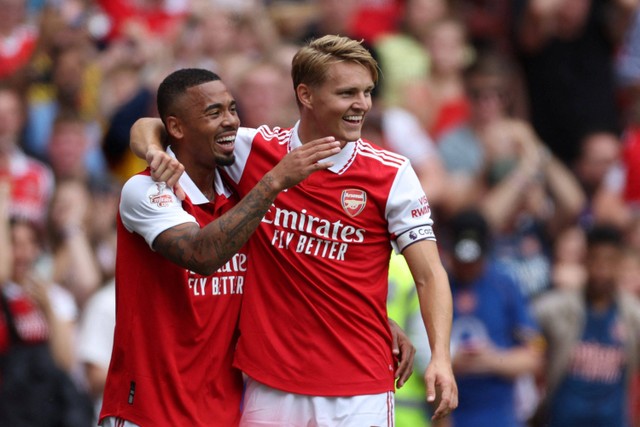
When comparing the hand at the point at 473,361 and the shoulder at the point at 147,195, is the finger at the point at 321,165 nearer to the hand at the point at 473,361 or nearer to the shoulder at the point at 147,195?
the shoulder at the point at 147,195

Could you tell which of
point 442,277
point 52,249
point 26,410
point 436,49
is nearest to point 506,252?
point 436,49

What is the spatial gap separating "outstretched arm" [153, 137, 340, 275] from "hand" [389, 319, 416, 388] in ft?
3.55

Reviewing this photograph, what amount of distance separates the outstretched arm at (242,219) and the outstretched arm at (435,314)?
689mm

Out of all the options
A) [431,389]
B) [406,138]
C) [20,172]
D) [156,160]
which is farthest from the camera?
[406,138]

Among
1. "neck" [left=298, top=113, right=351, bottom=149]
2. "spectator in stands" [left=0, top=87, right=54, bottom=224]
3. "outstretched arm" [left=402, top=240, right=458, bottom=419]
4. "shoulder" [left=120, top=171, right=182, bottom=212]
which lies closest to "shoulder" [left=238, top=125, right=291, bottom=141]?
"neck" [left=298, top=113, right=351, bottom=149]

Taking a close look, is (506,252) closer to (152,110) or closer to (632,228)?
(632,228)

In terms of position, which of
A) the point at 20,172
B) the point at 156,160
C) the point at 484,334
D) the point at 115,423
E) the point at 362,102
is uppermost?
the point at 20,172

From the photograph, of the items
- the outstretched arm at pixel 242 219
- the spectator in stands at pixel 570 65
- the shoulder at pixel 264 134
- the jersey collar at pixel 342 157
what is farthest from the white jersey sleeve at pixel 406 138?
the outstretched arm at pixel 242 219

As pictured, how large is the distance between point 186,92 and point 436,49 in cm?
744

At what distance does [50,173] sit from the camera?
11.9 meters

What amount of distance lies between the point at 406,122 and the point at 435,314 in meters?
6.43

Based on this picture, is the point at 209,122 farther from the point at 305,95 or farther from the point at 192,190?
the point at 305,95

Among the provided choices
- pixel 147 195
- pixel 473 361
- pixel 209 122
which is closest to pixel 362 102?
pixel 209 122

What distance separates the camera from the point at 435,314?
6809 mm
